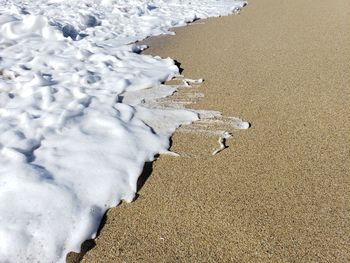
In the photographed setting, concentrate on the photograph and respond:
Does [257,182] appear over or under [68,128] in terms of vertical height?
over

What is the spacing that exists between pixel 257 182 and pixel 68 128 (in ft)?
4.97

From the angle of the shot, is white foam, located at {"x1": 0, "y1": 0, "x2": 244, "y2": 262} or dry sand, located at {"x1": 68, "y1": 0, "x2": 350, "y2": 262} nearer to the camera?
dry sand, located at {"x1": 68, "y1": 0, "x2": 350, "y2": 262}

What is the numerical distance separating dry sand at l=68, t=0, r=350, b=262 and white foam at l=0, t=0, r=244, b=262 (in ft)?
0.59

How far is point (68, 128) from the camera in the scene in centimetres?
321

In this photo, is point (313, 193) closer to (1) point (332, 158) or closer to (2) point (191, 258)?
(1) point (332, 158)

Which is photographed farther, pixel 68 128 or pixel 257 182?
pixel 68 128

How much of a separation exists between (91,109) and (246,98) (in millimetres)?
1299

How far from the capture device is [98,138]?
119 inches

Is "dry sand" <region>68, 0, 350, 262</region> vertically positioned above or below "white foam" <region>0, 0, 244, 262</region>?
above

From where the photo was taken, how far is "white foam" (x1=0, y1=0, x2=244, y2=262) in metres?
2.21

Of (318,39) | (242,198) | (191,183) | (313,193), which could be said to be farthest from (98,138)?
(318,39)

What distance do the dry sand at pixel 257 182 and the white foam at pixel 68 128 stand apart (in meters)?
0.18

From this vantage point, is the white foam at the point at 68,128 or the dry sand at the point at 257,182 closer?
the dry sand at the point at 257,182

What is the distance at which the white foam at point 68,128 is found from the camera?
7.27 ft
